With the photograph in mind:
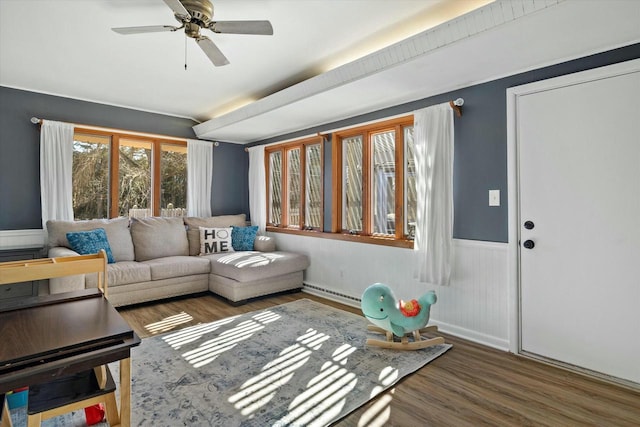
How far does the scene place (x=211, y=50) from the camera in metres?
2.38

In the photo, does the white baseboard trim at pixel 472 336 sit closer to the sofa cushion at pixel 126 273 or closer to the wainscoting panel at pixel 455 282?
the wainscoting panel at pixel 455 282

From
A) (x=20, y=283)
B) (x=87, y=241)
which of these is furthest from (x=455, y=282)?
(x=20, y=283)

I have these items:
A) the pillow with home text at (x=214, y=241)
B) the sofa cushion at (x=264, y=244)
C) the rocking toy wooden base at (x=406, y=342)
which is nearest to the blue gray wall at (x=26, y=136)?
the pillow with home text at (x=214, y=241)

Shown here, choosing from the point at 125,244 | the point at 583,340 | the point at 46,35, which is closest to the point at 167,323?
the point at 125,244

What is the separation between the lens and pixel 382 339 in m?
2.92

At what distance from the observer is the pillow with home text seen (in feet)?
15.5

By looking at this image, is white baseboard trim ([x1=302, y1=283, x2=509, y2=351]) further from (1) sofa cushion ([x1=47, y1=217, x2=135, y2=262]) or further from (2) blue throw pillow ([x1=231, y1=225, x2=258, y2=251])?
(1) sofa cushion ([x1=47, y1=217, x2=135, y2=262])

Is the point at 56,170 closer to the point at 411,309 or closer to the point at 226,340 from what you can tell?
the point at 226,340

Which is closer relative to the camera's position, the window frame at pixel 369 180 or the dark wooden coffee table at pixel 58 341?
the dark wooden coffee table at pixel 58 341

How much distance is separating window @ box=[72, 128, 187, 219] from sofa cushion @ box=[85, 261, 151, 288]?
3.62 ft

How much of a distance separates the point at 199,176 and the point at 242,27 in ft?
11.5

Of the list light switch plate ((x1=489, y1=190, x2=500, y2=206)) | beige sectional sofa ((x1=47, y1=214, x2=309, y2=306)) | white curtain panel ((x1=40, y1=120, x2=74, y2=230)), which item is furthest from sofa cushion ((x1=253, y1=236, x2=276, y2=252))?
light switch plate ((x1=489, y1=190, x2=500, y2=206))

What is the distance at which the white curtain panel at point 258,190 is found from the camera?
538cm

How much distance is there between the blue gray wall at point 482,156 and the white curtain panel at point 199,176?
141 inches
